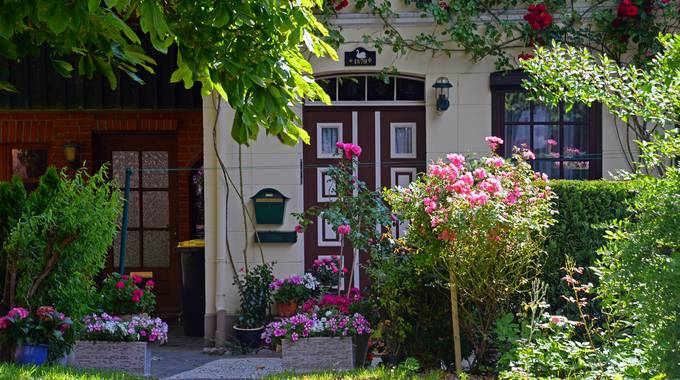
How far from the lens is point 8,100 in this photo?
11.2 m

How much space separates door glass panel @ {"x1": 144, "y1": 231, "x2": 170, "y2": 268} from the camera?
12180 mm

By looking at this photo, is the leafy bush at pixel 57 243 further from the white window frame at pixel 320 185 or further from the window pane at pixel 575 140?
the window pane at pixel 575 140

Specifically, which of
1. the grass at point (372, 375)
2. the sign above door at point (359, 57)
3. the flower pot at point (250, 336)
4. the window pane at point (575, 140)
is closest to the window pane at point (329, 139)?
the sign above door at point (359, 57)

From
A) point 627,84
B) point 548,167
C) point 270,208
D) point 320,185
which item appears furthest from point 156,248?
point 627,84

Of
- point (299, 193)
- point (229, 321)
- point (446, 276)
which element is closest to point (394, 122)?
point (299, 193)

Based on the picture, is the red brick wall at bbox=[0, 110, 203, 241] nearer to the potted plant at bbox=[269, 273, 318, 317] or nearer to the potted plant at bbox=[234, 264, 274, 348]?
the potted plant at bbox=[234, 264, 274, 348]

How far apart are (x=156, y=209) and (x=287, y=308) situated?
3.48m

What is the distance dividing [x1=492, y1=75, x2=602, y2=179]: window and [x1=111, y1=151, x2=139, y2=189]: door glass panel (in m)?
4.88

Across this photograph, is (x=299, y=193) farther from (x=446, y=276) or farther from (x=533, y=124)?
(x=446, y=276)

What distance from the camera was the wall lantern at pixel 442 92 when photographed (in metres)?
9.85

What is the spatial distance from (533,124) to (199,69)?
5.36m

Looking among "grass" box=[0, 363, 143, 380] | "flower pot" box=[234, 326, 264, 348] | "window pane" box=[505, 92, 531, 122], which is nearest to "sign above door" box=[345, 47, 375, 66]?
"window pane" box=[505, 92, 531, 122]

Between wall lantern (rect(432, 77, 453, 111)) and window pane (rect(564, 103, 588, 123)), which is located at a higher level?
wall lantern (rect(432, 77, 453, 111))

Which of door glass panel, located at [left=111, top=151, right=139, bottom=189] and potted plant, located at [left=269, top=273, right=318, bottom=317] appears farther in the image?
door glass panel, located at [left=111, top=151, right=139, bottom=189]
